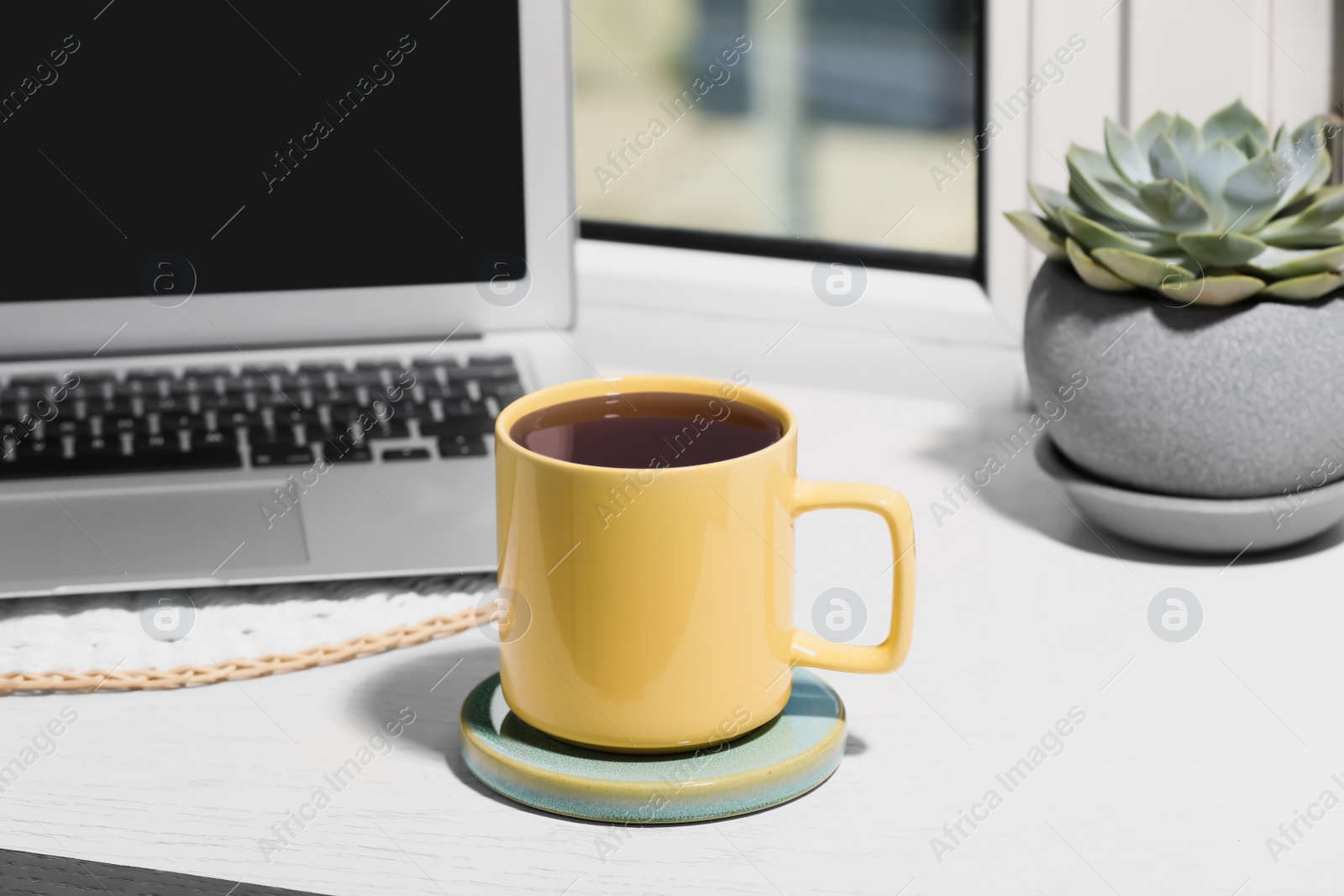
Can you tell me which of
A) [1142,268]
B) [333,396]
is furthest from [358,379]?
[1142,268]

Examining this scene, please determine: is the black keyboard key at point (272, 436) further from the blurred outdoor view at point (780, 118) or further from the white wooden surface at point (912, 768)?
the blurred outdoor view at point (780, 118)

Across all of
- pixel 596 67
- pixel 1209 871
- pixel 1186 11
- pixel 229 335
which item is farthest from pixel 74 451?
pixel 596 67

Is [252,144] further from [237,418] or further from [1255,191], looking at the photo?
[1255,191]

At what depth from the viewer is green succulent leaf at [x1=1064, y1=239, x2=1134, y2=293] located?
640 millimetres

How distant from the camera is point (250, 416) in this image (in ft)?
2.31

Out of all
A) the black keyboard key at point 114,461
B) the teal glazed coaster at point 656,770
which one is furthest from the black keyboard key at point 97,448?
the teal glazed coaster at point 656,770

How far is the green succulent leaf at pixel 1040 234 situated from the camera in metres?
0.67

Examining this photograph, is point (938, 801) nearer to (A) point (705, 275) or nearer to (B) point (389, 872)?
(B) point (389, 872)

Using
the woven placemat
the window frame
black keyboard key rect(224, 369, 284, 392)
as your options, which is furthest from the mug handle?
the window frame

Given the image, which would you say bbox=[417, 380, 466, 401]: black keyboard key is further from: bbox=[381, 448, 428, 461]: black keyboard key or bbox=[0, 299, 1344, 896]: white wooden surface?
bbox=[0, 299, 1344, 896]: white wooden surface

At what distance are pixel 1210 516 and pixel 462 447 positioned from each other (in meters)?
0.35

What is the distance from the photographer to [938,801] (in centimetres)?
47

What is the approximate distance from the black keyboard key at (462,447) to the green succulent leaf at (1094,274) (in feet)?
0.96

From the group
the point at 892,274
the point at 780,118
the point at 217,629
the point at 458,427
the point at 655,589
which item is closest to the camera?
the point at 655,589
